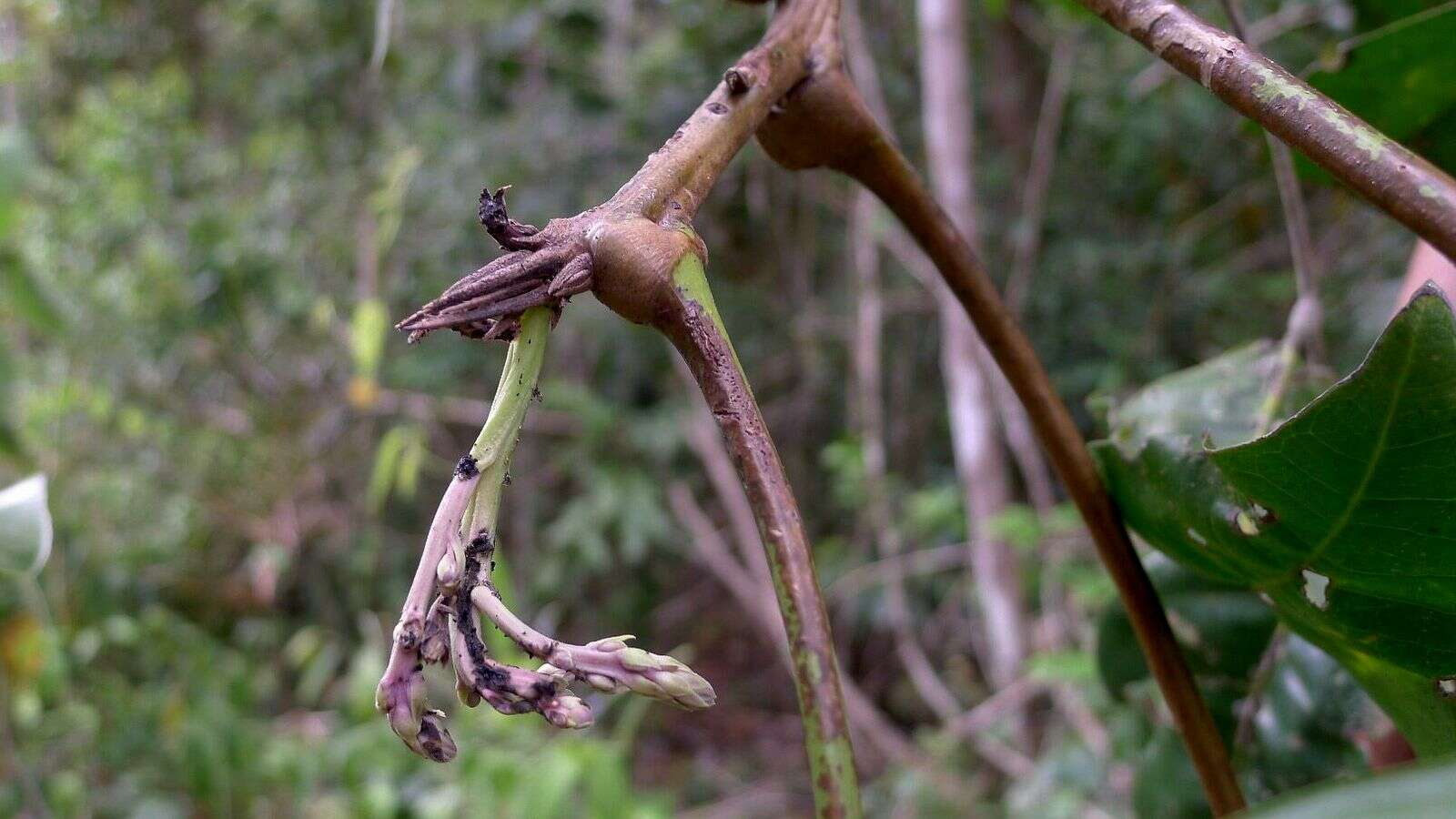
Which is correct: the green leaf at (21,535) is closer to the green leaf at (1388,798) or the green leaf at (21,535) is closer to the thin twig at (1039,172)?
the green leaf at (1388,798)

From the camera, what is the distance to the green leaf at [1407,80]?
0.50 metres

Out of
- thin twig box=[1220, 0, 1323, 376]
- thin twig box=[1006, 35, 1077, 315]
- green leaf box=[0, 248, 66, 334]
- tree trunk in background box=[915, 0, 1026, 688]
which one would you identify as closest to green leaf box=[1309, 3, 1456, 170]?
thin twig box=[1220, 0, 1323, 376]

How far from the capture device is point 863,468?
246cm

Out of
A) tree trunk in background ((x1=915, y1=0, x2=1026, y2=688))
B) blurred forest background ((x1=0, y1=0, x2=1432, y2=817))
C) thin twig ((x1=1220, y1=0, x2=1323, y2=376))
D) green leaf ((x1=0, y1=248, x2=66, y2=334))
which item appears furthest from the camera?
blurred forest background ((x1=0, y1=0, x2=1432, y2=817))

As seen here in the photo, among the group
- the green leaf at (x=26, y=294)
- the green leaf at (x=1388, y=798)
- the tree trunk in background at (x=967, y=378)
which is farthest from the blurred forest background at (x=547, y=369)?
the green leaf at (x=1388, y=798)

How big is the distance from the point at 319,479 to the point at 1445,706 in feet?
9.81

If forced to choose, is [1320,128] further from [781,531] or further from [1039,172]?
[1039,172]

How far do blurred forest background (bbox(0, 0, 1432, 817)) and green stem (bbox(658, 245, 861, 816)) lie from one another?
5.89 feet

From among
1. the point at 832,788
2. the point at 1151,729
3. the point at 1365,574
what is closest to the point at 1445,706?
the point at 1365,574

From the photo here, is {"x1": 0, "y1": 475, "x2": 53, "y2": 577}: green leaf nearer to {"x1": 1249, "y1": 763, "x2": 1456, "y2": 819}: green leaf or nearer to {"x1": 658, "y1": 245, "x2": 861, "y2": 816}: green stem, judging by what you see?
{"x1": 658, "y1": 245, "x2": 861, "y2": 816}: green stem

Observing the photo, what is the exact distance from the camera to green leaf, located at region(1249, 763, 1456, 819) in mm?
140

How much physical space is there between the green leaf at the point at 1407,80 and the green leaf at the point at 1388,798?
0.45 meters

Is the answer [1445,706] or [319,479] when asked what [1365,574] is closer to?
[1445,706]

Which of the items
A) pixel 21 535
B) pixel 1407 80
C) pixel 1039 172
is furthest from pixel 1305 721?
pixel 1039 172
